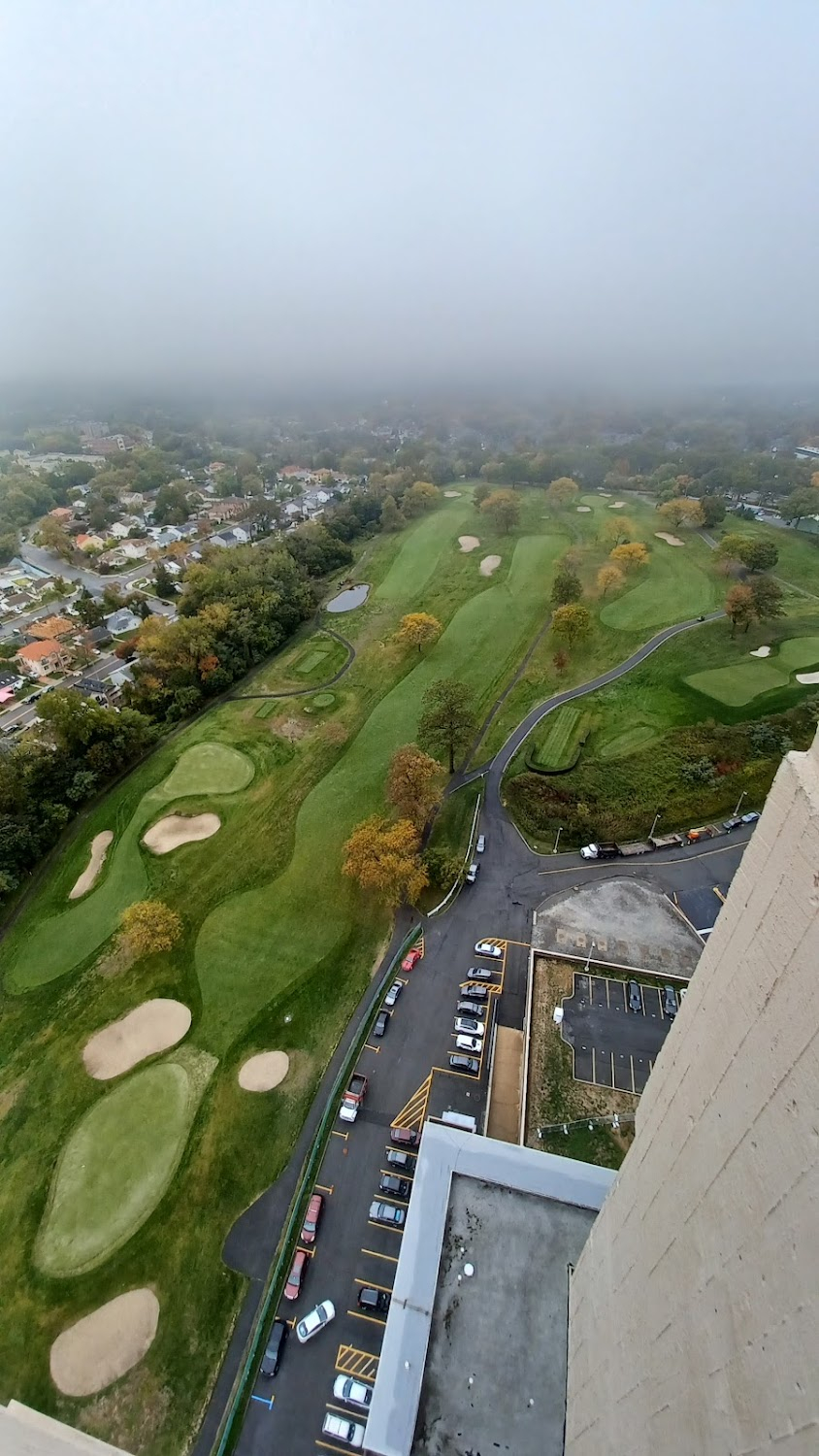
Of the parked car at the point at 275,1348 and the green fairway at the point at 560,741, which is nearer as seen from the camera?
the parked car at the point at 275,1348

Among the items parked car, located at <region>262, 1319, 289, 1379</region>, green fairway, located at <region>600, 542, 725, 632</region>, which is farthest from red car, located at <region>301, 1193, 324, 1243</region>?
green fairway, located at <region>600, 542, 725, 632</region>

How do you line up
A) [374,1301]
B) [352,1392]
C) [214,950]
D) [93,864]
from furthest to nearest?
[93,864], [214,950], [374,1301], [352,1392]

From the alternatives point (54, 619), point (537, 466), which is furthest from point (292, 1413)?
point (537, 466)

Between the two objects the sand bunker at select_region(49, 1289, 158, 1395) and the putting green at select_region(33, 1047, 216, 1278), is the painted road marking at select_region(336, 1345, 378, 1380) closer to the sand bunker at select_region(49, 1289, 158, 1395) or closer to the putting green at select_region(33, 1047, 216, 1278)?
the sand bunker at select_region(49, 1289, 158, 1395)

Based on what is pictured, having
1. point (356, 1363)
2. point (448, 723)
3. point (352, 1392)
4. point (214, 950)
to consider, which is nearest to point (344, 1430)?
point (352, 1392)

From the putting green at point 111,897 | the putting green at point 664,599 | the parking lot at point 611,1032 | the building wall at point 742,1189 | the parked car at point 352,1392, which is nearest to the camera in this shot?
the building wall at point 742,1189

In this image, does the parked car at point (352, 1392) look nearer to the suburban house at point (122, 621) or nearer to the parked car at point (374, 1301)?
the parked car at point (374, 1301)

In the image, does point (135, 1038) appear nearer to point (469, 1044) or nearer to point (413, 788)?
point (469, 1044)

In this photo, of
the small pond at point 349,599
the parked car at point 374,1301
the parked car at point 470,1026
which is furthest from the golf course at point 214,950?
the parked car at point 470,1026
